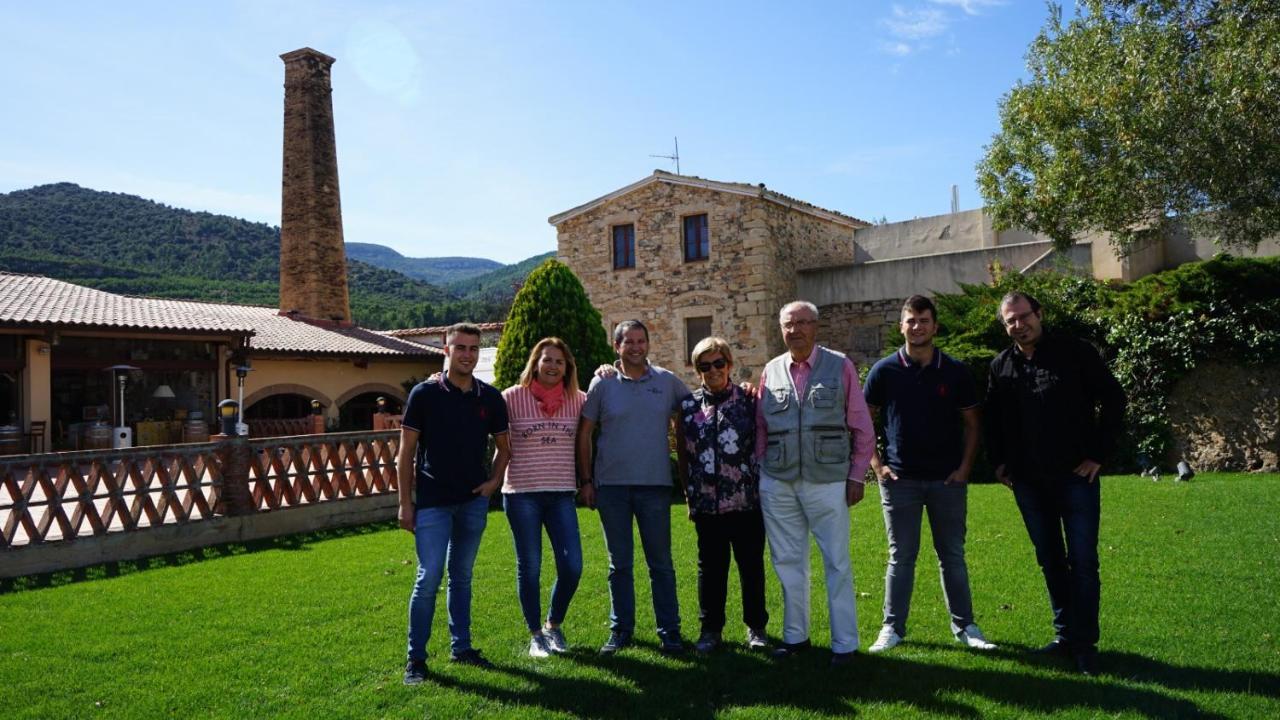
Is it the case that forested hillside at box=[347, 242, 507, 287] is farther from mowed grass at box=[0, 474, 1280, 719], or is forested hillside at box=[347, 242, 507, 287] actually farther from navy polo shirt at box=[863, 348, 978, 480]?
navy polo shirt at box=[863, 348, 978, 480]

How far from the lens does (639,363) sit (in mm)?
4617

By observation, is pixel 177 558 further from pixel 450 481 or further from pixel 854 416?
pixel 854 416

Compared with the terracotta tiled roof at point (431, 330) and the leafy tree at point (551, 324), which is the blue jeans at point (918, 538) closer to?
the leafy tree at point (551, 324)

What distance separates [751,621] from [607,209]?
1825 centimetres

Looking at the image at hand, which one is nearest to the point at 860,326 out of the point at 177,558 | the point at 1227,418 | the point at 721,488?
the point at 1227,418

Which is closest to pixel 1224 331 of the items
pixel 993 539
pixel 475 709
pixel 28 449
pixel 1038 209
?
pixel 1038 209

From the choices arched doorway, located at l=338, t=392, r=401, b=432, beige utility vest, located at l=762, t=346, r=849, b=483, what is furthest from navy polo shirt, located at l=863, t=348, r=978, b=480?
arched doorway, located at l=338, t=392, r=401, b=432

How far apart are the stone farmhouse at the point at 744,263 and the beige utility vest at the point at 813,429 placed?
1487 cm

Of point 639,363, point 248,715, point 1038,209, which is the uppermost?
point 1038,209

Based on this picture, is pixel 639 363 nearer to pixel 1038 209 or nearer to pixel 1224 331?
pixel 1038 209

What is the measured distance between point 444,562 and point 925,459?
103 inches

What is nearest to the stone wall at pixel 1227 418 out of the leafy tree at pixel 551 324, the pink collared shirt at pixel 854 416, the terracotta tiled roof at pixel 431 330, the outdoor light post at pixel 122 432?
the leafy tree at pixel 551 324

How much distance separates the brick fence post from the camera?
30.0 feet

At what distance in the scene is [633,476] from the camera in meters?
4.53
